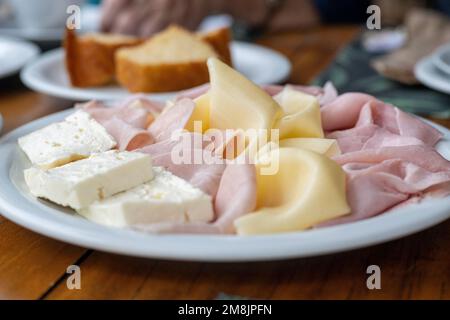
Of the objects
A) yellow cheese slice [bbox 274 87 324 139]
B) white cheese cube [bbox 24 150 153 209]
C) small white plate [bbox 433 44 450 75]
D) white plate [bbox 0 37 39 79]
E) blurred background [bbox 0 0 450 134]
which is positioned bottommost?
blurred background [bbox 0 0 450 134]

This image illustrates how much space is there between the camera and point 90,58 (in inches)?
69.2

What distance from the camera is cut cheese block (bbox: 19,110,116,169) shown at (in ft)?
3.24

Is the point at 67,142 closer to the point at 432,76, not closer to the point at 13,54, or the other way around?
the point at 432,76

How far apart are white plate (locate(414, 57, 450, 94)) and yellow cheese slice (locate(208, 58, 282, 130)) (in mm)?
638

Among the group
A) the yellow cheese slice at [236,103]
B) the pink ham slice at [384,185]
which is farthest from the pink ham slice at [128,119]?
the pink ham slice at [384,185]

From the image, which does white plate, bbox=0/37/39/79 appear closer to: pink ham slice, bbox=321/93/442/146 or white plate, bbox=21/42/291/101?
white plate, bbox=21/42/291/101

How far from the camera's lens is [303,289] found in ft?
2.58

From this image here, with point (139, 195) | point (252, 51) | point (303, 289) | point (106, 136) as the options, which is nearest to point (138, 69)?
point (252, 51)

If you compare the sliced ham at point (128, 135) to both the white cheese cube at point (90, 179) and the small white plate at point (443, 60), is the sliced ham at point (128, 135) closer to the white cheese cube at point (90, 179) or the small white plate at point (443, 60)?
the white cheese cube at point (90, 179)

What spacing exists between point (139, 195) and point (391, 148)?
352 mm

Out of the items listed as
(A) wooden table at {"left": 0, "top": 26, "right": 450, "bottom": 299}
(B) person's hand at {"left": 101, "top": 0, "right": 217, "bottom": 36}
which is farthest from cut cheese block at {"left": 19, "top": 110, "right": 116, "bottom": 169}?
(B) person's hand at {"left": 101, "top": 0, "right": 217, "bottom": 36}

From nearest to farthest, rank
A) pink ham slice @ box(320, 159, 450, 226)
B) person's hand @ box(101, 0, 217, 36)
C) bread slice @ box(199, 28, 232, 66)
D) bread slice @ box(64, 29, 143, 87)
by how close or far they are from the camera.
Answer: pink ham slice @ box(320, 159, 450, 226) → bread slice @ box(64, 29, 143, 87) → bread slice @ box(199, 28, 232, 66) → person's hand @ box(101, 0, 217, 36)

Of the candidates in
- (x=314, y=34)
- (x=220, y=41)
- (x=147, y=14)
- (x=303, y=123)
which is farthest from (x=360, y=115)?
(x=314, y=34)

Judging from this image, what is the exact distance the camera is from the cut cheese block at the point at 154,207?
0.80 meters
